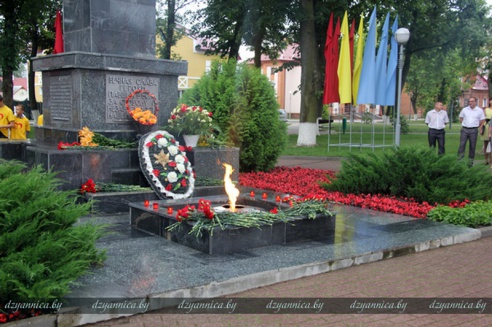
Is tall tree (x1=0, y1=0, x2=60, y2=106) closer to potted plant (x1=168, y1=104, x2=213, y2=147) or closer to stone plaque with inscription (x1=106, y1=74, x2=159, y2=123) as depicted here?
stone plaque with inscription (x1=106, y1=74, x2=159, y2=123)

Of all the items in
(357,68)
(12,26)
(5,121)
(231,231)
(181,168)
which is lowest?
(231,231)

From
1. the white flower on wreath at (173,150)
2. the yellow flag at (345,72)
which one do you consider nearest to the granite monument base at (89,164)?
the white flower on wreath at (173,150)

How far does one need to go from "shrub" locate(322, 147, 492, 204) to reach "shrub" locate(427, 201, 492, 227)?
665 mm

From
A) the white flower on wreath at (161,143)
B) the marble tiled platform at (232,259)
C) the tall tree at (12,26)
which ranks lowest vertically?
the marble tiled platform at (232,259)

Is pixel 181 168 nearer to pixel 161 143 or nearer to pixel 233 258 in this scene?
pixel 161 143

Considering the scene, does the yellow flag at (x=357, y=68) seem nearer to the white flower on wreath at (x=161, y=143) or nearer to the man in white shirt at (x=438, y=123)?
the man in white shirt at (x=438, y=123)

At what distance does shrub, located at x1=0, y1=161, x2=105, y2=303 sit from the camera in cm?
416

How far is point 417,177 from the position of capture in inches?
394

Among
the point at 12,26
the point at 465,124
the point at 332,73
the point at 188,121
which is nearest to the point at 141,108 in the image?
the point at 188,121

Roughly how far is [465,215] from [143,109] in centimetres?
596

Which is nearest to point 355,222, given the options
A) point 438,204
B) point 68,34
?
point 438,204

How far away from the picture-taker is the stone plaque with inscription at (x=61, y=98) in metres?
10.0

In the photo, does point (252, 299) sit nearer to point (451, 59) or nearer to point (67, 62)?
point (67, 62)

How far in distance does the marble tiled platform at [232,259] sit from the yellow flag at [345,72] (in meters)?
12.2
